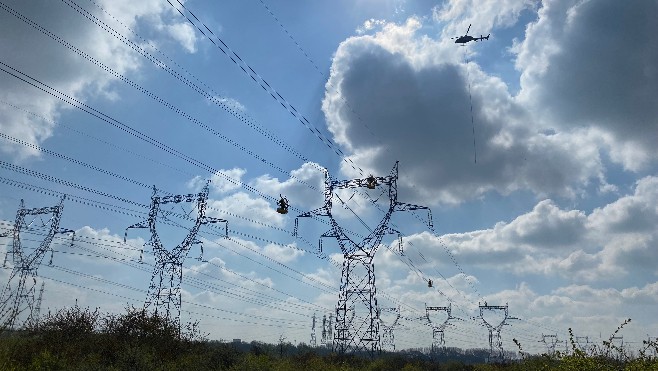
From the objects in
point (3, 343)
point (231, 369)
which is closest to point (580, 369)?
point (3, 343)

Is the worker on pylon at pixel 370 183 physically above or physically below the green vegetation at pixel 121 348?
above

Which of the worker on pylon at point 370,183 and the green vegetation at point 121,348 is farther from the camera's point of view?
the worker on pylon at point 370,183

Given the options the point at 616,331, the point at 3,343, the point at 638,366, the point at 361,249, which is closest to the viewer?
the point at 638,366

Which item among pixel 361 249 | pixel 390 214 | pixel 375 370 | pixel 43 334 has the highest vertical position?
pixel 390 214

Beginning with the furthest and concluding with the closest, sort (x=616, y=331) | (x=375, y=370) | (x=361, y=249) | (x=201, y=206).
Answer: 1. (x=375, y=370)
2. (x=201, y=206)
3. (x=361, y=249)
4. (x=616, y=331)

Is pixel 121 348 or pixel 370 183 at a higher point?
pixel 370 183

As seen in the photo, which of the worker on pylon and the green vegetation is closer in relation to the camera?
the green vegetation

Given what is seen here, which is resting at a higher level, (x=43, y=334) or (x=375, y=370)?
(x=43, y=334)

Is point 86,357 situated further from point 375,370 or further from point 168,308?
point 375,370

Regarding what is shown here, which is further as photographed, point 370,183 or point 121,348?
point 370,183

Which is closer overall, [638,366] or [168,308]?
[638,366]

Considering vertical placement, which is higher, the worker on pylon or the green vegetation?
the worker on pylon
